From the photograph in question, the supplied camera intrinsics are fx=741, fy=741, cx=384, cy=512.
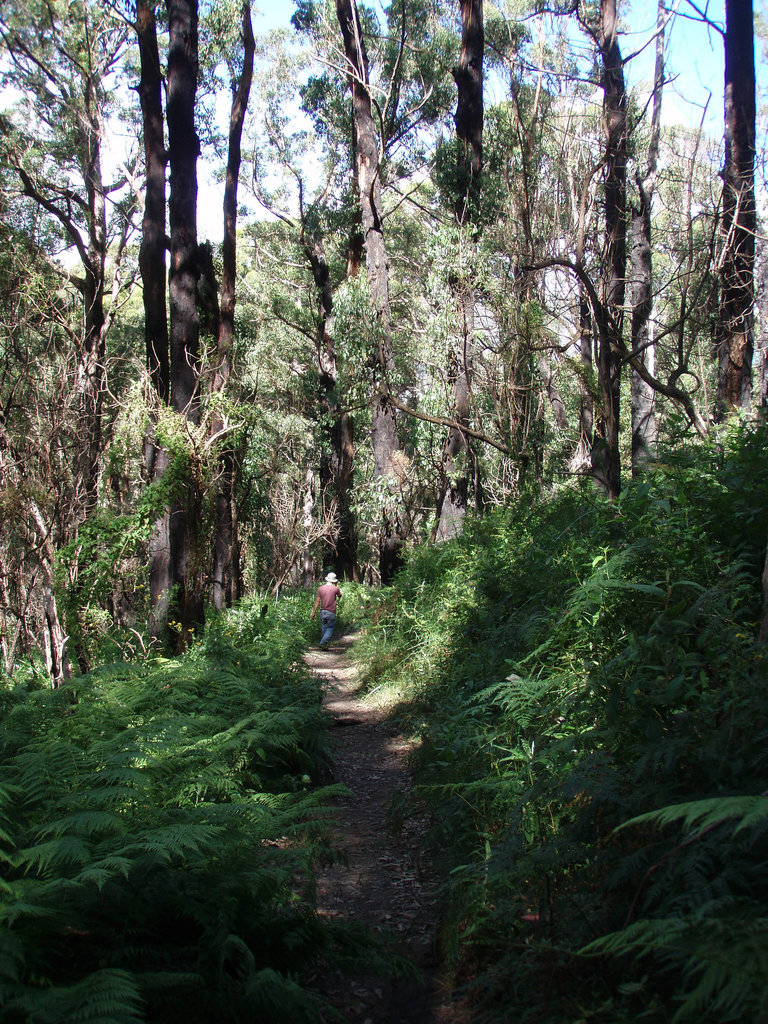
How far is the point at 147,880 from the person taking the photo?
2.94 meters

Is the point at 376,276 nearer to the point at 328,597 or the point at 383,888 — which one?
the point at 328,597

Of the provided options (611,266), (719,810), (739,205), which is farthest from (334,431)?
(719,810)

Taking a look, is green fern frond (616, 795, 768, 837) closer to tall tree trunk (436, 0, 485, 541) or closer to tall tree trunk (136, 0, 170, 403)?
tall tree trunk (436, 0, 485, 541)

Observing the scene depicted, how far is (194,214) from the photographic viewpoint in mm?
11656

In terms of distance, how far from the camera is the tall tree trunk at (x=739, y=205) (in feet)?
33.8

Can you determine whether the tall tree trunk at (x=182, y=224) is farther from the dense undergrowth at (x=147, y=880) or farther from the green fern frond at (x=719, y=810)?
the green fern frond at (x=719, y=810)

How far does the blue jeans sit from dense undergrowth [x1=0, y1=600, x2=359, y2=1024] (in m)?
9.77

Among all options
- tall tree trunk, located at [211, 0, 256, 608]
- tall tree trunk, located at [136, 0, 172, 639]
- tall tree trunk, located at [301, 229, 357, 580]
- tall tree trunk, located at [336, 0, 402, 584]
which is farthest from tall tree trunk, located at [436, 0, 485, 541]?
tall tree trunk, located at [301, 229, 357, 580]

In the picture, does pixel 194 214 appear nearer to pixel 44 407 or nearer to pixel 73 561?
pixel 44 407

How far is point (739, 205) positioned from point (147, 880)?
1080cm

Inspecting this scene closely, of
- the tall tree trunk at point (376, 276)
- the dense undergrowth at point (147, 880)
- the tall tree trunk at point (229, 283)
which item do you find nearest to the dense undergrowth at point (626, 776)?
the dense undergrowth at point (147, 880)

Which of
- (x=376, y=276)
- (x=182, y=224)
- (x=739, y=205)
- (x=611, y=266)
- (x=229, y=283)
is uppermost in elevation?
(x=229, y=283)

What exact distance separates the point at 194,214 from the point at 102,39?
12059mm

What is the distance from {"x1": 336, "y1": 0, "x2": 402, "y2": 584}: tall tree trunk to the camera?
600 inches
